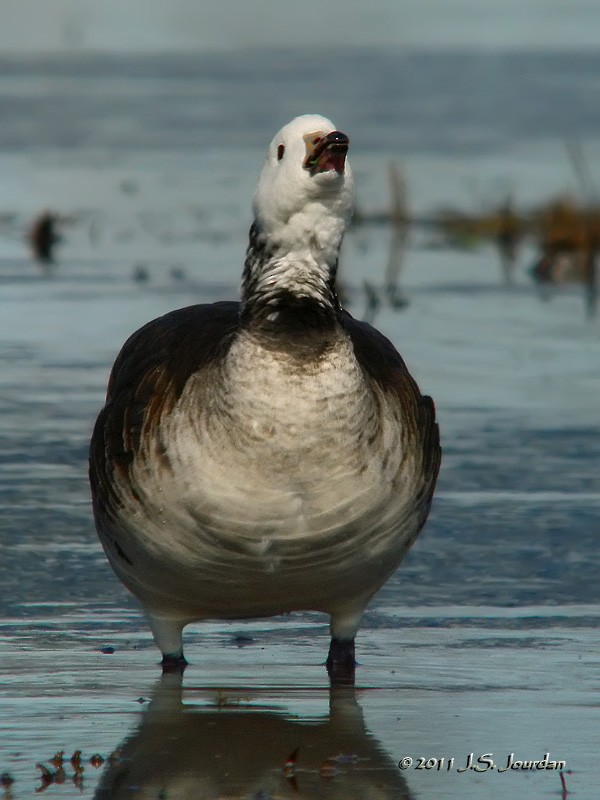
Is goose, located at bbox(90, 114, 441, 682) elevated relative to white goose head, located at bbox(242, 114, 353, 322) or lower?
lower

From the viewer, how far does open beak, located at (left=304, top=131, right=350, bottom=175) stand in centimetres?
562

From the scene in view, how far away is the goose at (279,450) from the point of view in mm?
5734

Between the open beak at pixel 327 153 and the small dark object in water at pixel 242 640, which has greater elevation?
the open beak at pixel 327 153

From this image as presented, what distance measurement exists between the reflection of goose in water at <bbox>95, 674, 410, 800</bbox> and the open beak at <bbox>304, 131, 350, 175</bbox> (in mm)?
1608

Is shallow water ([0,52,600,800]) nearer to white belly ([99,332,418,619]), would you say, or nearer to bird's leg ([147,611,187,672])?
bird's leg ([147,611,187,672])

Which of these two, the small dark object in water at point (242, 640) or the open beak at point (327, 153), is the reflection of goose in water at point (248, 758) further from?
the open beak at point (327, 153)

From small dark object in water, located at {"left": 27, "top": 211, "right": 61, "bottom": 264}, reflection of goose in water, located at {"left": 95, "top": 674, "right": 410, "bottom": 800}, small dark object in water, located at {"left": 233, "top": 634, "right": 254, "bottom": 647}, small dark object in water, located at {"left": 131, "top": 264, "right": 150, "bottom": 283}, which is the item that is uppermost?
small dark object in water, located at {"left": 27, "top": 211, "right": 61, "bottom": 264}

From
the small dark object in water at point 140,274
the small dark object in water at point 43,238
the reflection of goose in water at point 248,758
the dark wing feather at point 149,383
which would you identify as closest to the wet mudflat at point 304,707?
the reflection of goose in water at point 248,758

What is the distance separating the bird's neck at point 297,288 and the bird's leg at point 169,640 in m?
1.10

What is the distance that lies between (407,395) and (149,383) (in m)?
0.86

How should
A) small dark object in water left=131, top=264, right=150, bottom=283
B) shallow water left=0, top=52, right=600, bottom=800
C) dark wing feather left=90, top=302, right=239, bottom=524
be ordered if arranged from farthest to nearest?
small dark object in water left=131, top=264, right=150, bottom=283, dark wing feather left=90, top=302, right=239, bottom=524, shallow water left=0, top=52, right=600, bottom=800

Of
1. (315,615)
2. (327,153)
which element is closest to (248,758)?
(327,153)

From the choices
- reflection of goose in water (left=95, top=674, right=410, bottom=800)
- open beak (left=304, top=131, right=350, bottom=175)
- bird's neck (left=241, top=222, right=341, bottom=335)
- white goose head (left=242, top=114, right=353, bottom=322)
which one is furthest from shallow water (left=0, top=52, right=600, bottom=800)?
open beak (left=304, top=131, right=350, bottom=175)

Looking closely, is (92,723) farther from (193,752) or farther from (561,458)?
(561,458)
